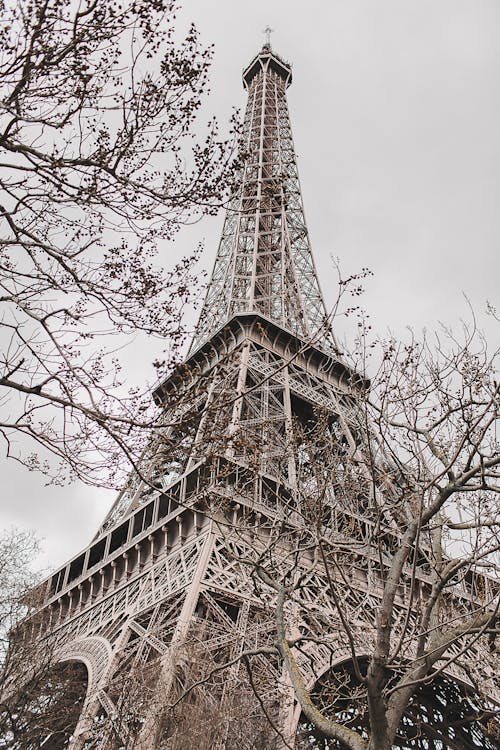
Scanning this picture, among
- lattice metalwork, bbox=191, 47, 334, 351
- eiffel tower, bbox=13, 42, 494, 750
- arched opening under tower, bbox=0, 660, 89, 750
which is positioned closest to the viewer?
eiffel tower, bbox=13, 42, 494, 750

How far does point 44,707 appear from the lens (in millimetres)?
20438

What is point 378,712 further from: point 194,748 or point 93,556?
point 93,556

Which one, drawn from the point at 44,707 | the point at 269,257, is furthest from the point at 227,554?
the point at 269,257

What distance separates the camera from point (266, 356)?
33438 mm

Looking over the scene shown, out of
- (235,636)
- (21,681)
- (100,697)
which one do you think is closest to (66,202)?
(235,636)

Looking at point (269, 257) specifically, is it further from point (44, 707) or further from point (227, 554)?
point (44, 707)

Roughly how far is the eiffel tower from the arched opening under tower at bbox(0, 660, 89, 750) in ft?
2.75

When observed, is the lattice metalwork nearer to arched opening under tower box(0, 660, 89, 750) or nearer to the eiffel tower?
the eiffel tower

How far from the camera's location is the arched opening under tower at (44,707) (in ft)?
59.6

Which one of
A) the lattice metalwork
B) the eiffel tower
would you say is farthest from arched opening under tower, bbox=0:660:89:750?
the lattice metalwork

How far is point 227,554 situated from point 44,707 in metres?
6.54

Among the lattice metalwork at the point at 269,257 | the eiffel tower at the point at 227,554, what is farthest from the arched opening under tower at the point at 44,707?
the lattice metalwork at the point at 269,257

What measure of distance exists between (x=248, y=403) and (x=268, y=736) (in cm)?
1539

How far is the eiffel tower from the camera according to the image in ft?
32.0
